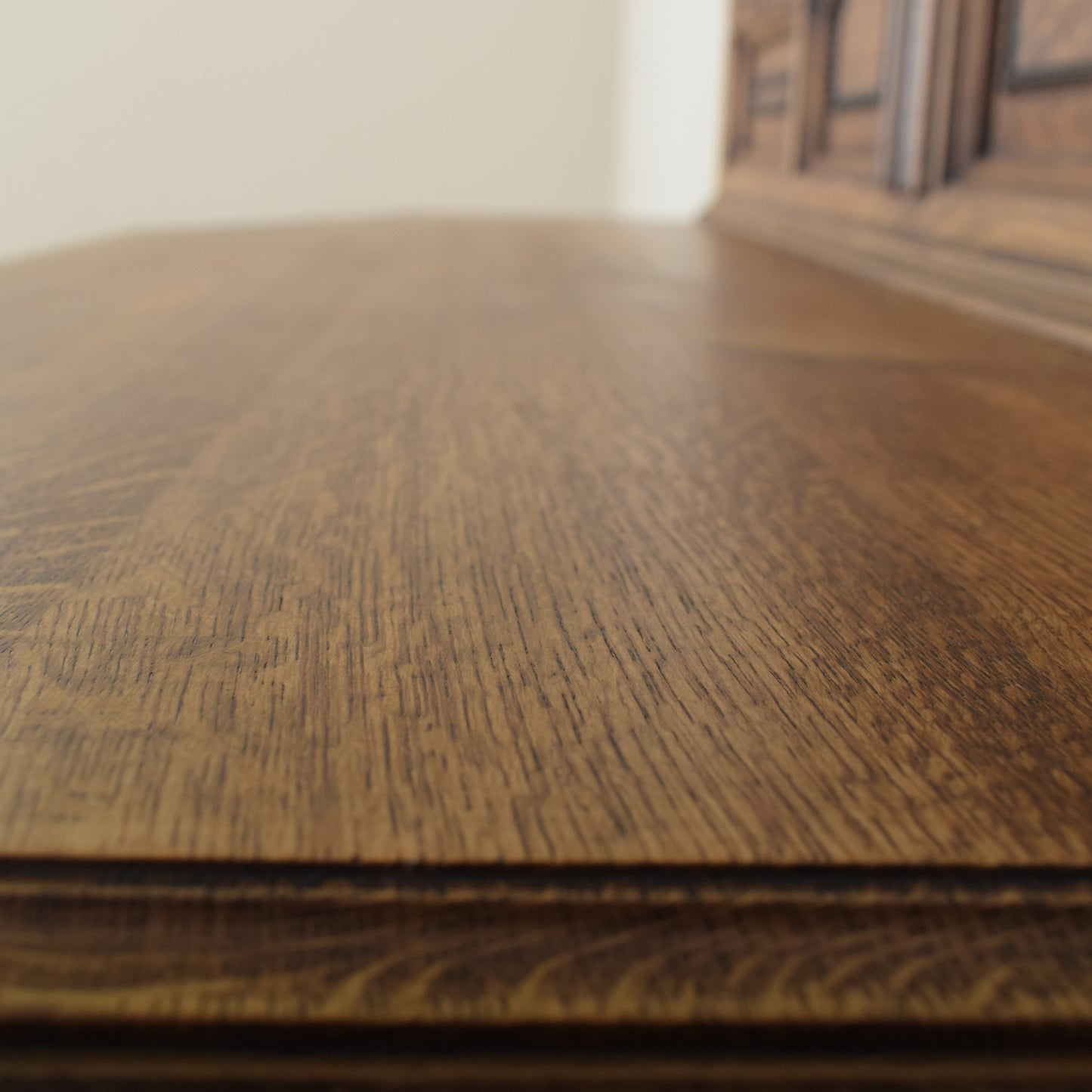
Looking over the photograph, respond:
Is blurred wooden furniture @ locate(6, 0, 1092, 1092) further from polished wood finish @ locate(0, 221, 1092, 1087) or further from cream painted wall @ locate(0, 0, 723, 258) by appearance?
cream painted wall @ locate(0, 0, 723, 258)

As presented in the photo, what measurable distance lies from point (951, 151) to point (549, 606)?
0.74m

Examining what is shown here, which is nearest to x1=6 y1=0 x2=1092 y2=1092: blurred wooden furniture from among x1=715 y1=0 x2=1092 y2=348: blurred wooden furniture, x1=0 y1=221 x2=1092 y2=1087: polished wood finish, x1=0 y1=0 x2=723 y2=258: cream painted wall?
x1=0 y1=221 x2=1092 y2=1087: polished wood finish

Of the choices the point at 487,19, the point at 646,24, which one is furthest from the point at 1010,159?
the point at 487,19

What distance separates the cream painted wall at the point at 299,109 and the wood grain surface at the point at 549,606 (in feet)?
11.0

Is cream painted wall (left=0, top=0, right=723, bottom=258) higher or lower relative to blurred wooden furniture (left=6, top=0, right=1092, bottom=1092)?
higher

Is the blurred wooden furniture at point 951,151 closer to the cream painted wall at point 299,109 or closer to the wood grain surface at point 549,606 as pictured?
the wood grain surface at point 549,606

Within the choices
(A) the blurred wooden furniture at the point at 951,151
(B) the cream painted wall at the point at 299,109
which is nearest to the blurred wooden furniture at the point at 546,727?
(A) the blurred wooden furniture at the point at 951,151

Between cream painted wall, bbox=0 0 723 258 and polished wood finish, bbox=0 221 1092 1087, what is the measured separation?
349 centimetres

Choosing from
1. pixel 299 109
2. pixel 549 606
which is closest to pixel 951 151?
pixel 549 606

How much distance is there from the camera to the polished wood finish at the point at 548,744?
6.5 inches

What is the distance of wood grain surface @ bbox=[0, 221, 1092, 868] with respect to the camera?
0.64ft

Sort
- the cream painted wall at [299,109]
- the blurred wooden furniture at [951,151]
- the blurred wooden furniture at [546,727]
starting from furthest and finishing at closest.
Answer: the cream painted wall at [299,109] < the blurred wooden furniture at [951,151] < the blurred wooden furniture at [546,727]

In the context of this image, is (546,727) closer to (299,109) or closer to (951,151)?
(951,151)

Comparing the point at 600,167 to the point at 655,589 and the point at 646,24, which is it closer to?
the point at 646,24
